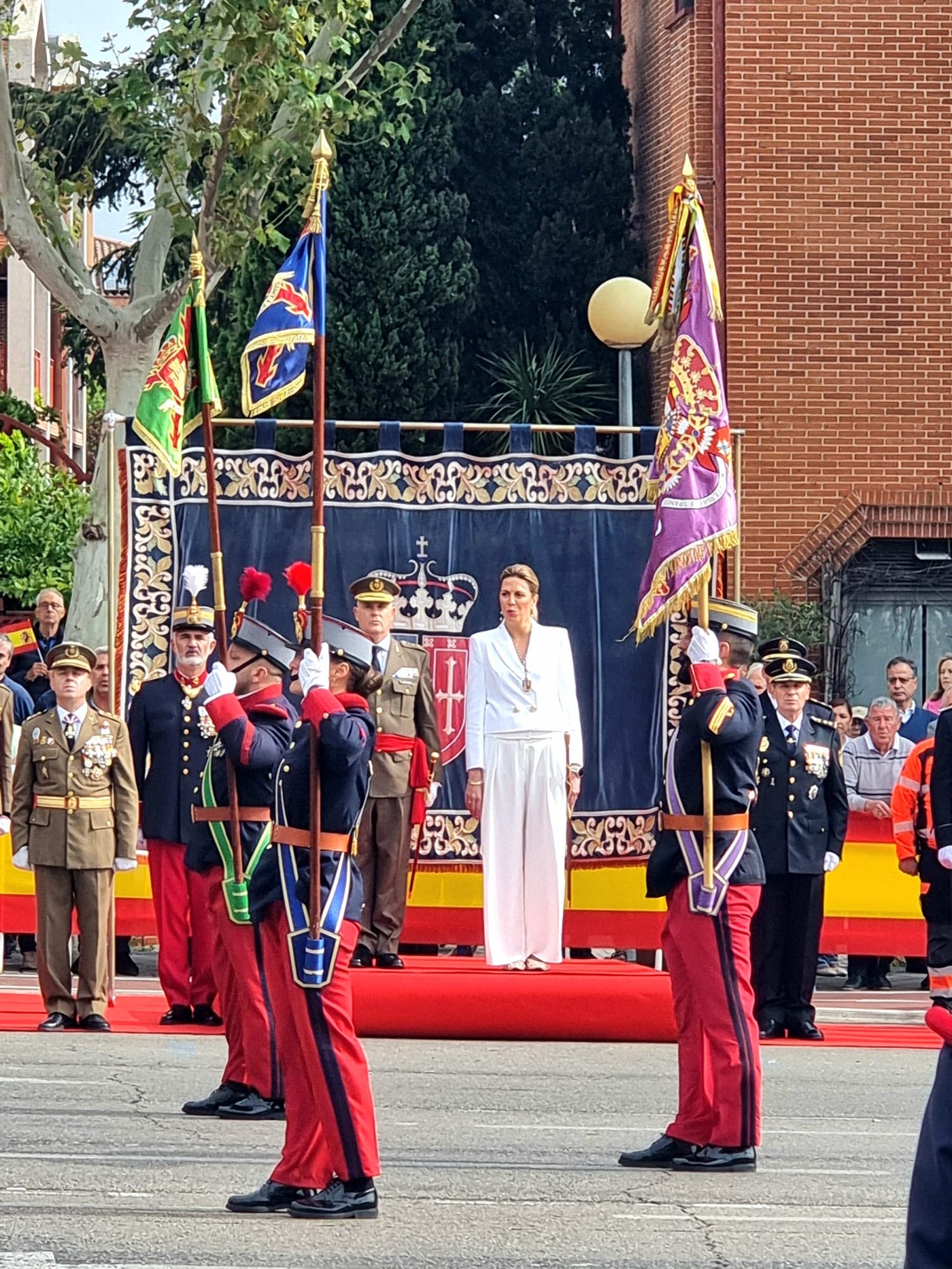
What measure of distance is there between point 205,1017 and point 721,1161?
412 centimetres

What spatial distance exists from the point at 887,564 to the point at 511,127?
596cm

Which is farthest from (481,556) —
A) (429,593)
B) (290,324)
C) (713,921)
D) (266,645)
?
(713,921)

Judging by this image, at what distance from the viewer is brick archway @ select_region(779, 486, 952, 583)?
19750 millimetres

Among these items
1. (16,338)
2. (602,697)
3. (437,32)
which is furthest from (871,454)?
(16,338)

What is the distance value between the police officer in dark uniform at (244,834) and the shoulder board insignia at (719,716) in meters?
1.48

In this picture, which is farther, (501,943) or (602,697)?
(602,697)

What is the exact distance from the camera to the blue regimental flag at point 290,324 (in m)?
8.06

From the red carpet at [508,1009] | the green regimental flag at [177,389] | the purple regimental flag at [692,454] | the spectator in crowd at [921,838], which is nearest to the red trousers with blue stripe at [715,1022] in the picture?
the purple regimental flag at [692,454]

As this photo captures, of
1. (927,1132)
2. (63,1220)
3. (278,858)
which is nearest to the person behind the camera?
(927,1132)

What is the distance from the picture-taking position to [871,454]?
1986 cm

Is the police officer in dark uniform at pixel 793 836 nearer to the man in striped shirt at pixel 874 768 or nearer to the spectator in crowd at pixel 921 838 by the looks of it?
the spectator in crowd at pixel 921 838

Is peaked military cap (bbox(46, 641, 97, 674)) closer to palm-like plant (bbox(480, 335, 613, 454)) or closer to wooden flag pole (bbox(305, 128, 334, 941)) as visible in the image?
wooden flag pole (bbox(305, 128, 334, 941))

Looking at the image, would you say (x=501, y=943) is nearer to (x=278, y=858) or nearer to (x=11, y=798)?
(x=11, y=798)

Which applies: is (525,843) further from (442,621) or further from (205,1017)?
(205,1017)
